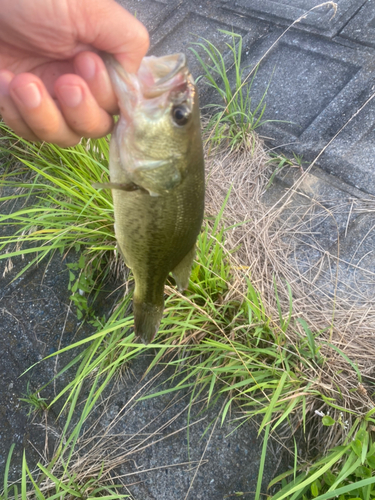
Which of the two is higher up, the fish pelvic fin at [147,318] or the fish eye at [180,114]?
the fish eye at [180,114]

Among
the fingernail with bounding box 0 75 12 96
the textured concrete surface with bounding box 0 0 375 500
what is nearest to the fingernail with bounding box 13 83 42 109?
the fingernail with bounding box 0 75 12 96

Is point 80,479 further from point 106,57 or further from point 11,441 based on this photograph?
point 106,57

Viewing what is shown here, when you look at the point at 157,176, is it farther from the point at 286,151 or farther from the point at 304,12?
the point at 304,12

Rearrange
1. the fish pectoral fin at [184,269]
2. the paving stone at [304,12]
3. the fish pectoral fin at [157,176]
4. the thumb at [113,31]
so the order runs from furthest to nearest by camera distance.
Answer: the paving stone at [304,12] < the fish pectoral fin at [184,269] < the fish pectoral fin at [157,176] < the thumb at [113,31]

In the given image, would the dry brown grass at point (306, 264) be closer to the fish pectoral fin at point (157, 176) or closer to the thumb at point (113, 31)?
the fish pectoral fin at point (157, 176)

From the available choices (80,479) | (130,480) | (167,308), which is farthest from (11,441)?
(167,308)

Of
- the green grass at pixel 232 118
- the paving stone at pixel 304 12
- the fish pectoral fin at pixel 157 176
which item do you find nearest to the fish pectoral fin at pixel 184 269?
the fish pectoral fin at pixel 157 176
